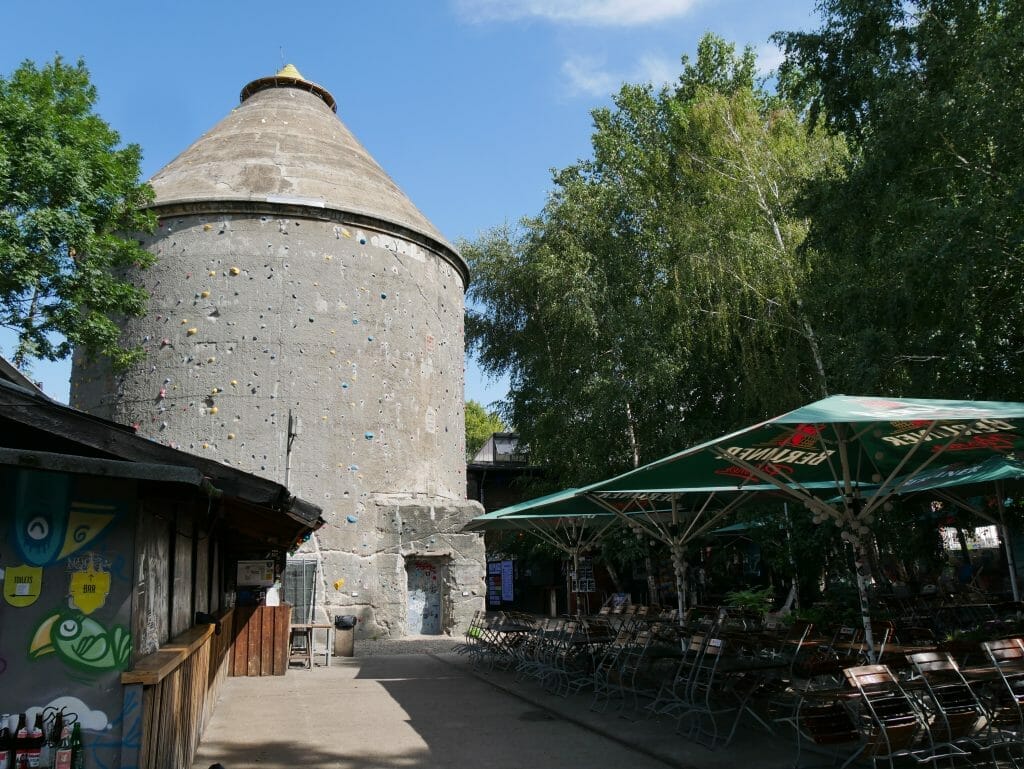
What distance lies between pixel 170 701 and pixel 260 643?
314 inches

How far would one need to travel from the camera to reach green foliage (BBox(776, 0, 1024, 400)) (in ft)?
36.2

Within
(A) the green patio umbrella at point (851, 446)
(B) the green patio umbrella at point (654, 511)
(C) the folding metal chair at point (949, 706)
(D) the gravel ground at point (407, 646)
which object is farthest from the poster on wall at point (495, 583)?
(C) the folding metal chair at point (949, 706)

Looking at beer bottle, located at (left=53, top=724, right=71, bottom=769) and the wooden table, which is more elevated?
beer bottle, located at (left=53, top=724, right=71, bottom=769)

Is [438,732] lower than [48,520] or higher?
lower

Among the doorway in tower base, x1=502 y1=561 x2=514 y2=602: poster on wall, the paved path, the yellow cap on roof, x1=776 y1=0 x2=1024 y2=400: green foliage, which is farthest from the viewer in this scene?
x1=502 y1=561 x2=514 y2=602: poster on wall

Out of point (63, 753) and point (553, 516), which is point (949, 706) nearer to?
point (63, 753)

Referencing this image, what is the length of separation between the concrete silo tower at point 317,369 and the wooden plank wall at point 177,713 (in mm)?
9814

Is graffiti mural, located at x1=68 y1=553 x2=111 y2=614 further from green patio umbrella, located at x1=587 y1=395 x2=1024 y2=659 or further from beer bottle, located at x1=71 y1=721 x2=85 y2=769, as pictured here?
green patio umbrella, located at x1=587 y1=395 x2=1024 y2=659

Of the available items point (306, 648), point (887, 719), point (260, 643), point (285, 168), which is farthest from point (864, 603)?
point (285, 168)

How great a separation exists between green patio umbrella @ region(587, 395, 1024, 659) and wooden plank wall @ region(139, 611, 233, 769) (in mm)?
4297

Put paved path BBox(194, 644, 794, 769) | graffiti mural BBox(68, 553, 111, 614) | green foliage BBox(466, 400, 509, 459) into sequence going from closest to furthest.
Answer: graffiti mural BBox(68, 553, 111, 614)
paved path BBox(194, 644, 794, 769)
green foliage BBox(466, 400, 509, 459)

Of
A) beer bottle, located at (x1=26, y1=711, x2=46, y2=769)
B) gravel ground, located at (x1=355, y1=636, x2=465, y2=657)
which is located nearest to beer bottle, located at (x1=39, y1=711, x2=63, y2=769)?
beer bottle, located at (x1=26, y1=711, x2=46, y2=769)

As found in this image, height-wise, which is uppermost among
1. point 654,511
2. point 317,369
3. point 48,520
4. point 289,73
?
point 289,73

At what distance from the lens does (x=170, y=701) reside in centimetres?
538
